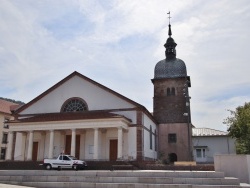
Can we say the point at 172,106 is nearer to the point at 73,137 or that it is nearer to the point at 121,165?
the point at 73,137

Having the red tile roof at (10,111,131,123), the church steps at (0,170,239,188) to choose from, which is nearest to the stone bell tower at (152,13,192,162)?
the red tile roof at (10,111,131,123)

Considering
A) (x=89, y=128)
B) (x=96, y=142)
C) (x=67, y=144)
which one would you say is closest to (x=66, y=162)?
(x=96, y=142)

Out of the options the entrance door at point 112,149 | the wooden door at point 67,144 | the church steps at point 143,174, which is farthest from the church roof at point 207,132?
the church steps at point 143,174

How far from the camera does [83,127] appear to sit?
97.1 ft

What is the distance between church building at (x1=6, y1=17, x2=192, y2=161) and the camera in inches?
1180

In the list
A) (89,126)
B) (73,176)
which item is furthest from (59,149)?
(73,176)

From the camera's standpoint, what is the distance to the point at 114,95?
3238 centimetres

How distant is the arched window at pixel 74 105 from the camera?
33.5 meters

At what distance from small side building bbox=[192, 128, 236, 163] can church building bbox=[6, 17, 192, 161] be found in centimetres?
906

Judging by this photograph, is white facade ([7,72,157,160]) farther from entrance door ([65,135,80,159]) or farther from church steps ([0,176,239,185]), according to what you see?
church steps ([0,176,239,185])

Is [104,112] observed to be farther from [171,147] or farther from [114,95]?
[171,147]

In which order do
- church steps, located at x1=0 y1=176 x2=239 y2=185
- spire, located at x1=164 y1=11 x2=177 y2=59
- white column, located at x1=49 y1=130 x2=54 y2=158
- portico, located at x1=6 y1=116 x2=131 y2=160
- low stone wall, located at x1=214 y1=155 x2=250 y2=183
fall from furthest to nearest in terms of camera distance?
spire, located at x1=164 y1=11 x2=177 y2=59, white column, located at x1=49 y1=130 x2=54 y2=158, portico, located at x1=6 y1=116 x2=131 y2=160, low stone wall, located at x1=214 y1=155 x2=250 y2=183, church steps, located at x1=0 y1=176 x2=239 y2=185

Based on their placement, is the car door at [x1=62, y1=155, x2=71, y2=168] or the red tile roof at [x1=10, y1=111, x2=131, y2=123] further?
the red tile roof at [x1=10, y1=111, x2=131, y2=123]

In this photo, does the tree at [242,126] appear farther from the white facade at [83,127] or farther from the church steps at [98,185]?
the church steps at [98,185]
